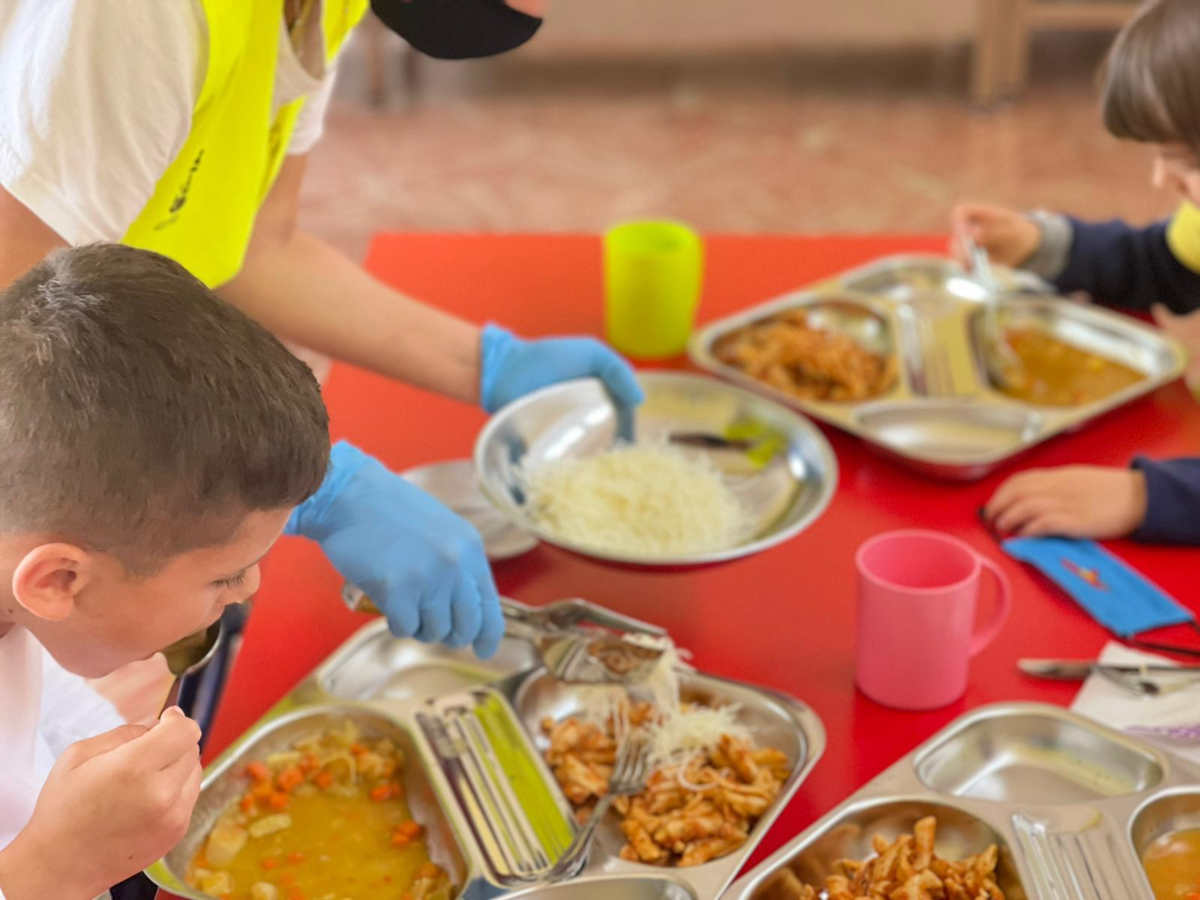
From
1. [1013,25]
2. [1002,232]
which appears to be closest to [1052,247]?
[1002,232]

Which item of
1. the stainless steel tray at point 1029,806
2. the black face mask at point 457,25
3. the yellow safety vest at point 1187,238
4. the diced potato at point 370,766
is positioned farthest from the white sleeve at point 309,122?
the yellow safety vest at point 1187,238

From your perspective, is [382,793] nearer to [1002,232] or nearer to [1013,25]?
[1002,232]

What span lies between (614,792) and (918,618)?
30 centimetres

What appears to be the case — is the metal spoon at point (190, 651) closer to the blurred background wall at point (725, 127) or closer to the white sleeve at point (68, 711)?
the white sleeve at point (68, 711)

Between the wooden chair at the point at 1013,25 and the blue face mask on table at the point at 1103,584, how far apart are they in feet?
12.6

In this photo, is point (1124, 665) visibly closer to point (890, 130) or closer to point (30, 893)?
point (30, 893)

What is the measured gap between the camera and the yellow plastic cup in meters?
1.77

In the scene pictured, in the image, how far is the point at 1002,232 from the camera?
6.31 feet

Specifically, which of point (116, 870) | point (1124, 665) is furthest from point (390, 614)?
point (1124, 665)

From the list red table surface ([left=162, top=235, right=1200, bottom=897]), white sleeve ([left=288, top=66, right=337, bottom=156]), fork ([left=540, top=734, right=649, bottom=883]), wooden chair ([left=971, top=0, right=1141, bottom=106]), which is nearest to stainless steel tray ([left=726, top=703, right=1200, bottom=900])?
red table surface ([left=162, top=235, right=1200, bottom=897])

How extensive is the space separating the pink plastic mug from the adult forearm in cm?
60

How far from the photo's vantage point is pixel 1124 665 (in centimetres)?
123

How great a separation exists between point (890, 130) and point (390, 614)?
4033 millimetres

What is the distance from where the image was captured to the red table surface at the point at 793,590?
47.4 inches
